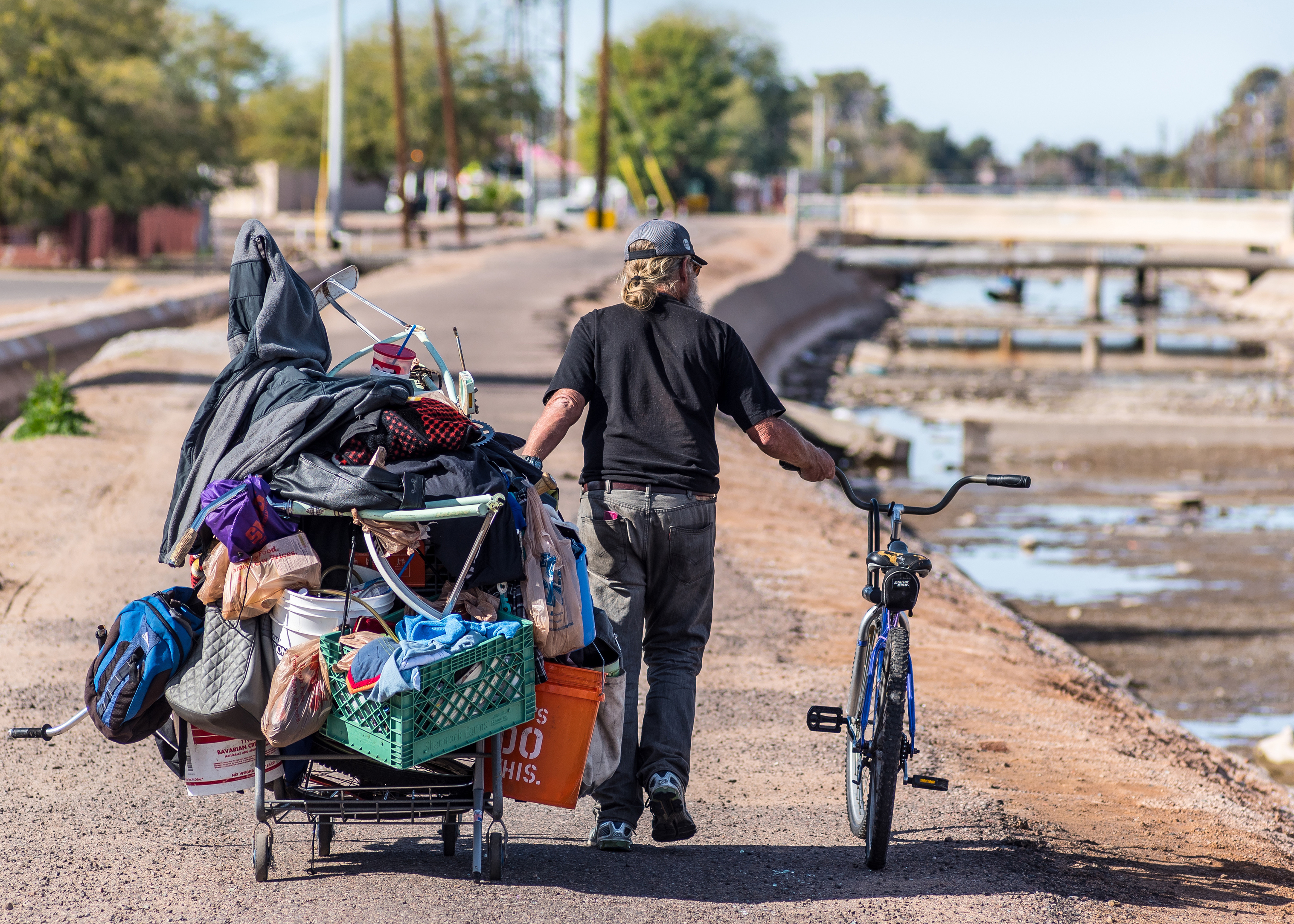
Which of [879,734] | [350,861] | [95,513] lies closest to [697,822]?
[879,734]

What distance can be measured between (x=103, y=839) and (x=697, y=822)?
2147 mm

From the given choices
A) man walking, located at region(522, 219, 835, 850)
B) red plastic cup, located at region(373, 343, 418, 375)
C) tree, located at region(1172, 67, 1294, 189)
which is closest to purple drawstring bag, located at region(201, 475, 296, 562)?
red plastic cup, located at region(373, 343, 418, 375)

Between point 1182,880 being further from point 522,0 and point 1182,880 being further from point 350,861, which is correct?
point 522,0

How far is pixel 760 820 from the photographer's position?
5297mm

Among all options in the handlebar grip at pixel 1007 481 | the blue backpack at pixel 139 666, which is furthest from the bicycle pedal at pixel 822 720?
the blue backpack at pixel 139 666

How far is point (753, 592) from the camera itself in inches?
366

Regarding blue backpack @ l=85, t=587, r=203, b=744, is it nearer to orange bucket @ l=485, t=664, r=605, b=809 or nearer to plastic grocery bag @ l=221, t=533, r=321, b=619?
plastic grocery bag @ l=221, t=533, r=321, b=619

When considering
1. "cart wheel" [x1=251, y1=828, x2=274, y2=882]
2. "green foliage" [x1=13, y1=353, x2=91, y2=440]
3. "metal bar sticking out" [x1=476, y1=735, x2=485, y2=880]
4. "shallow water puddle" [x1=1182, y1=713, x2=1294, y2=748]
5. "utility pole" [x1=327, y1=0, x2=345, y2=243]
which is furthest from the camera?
"utility pole" [x1=327, y1=0, x2=345, y2=243]

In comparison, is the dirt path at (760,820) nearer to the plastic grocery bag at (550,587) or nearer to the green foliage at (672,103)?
the plastic grocery bag at (550,587)

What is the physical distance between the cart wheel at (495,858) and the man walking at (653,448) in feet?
1.45

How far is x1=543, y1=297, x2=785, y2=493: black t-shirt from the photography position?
4.75 metres

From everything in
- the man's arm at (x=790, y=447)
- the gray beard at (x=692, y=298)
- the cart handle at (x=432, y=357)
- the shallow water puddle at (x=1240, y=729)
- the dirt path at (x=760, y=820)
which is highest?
the gray beard at (x=692, y=298)

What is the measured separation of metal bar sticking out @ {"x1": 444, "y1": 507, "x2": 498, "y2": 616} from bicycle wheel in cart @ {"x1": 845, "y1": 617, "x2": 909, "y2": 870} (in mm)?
1449

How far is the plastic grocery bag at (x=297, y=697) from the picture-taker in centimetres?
403
